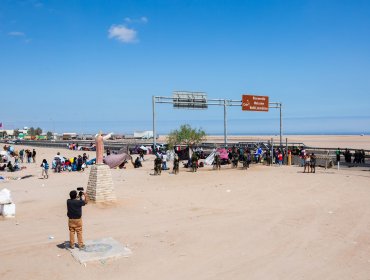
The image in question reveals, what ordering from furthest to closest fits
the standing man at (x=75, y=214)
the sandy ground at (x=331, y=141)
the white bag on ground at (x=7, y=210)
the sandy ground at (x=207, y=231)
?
the sandy ground at (x=331, y=141) < the white bag on ground at (x=7, y=210) < the standing man at (x=75, y=214) < the sandy ground at (x=207, y=231)

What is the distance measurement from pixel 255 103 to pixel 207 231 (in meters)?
27.8

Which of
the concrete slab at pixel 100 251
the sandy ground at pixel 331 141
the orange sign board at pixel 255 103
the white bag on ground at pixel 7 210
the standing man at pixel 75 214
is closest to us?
the concrete slab at pixel 100 251

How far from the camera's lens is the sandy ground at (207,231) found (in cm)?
775

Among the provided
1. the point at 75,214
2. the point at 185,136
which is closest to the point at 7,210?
the point at 75,214

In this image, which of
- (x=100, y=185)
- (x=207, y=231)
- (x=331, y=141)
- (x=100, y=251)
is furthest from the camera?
(x=331, y=141)

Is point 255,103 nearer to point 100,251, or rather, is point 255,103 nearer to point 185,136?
point 185,136

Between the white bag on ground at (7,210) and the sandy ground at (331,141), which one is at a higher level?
the sandy ground at (331,141)

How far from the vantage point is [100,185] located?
14.2m

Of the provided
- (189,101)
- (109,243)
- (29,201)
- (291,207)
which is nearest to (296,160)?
(189,101)

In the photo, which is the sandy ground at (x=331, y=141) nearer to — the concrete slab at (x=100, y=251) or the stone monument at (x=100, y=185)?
the stone monument at (x=100, y=185)

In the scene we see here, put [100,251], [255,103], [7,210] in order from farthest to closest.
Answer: [255,103] → [7,210] → [100,251]

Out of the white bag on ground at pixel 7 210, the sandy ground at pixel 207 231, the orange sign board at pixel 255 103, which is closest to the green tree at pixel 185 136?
the orange sign board at pixel 255 103

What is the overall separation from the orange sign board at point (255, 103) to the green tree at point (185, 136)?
6246 mm

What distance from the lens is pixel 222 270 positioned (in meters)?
7.71
